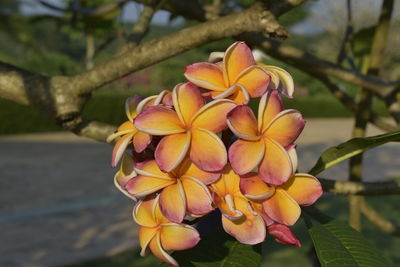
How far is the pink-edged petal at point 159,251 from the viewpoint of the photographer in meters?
0.52

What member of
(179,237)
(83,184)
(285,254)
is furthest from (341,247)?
(83,184)

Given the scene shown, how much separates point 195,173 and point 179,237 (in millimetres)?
65

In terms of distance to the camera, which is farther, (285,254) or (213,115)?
(285,254)

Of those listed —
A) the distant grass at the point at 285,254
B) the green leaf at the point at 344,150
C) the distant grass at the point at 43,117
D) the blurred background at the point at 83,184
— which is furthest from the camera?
the distant grass at the point at 43,117

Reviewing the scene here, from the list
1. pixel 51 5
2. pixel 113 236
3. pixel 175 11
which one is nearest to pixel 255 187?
pixel 175 11

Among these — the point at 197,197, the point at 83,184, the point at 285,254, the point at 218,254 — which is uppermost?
the point at 197,197

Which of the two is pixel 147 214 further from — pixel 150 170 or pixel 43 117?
pixel 43 117

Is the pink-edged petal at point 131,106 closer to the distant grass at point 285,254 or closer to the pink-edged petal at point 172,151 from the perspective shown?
the pink-edged petal at point 172,151

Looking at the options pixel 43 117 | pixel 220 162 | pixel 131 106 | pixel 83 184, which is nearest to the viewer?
pixel 220 162

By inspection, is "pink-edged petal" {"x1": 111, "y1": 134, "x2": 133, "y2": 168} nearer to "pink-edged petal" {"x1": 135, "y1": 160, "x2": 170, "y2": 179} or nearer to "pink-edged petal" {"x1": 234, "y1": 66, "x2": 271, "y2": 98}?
"pink-edged petal" {"x1": 135, "y1": 160, "x2": 170, "y2": 179}

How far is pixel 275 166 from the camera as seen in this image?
504 millimetres

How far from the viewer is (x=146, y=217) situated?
1.81 feet

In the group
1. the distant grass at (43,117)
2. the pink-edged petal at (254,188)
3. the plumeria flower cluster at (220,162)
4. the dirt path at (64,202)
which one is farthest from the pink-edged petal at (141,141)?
the distant grass at (43,117)

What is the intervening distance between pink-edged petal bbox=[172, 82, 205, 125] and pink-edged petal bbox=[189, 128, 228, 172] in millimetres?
27
